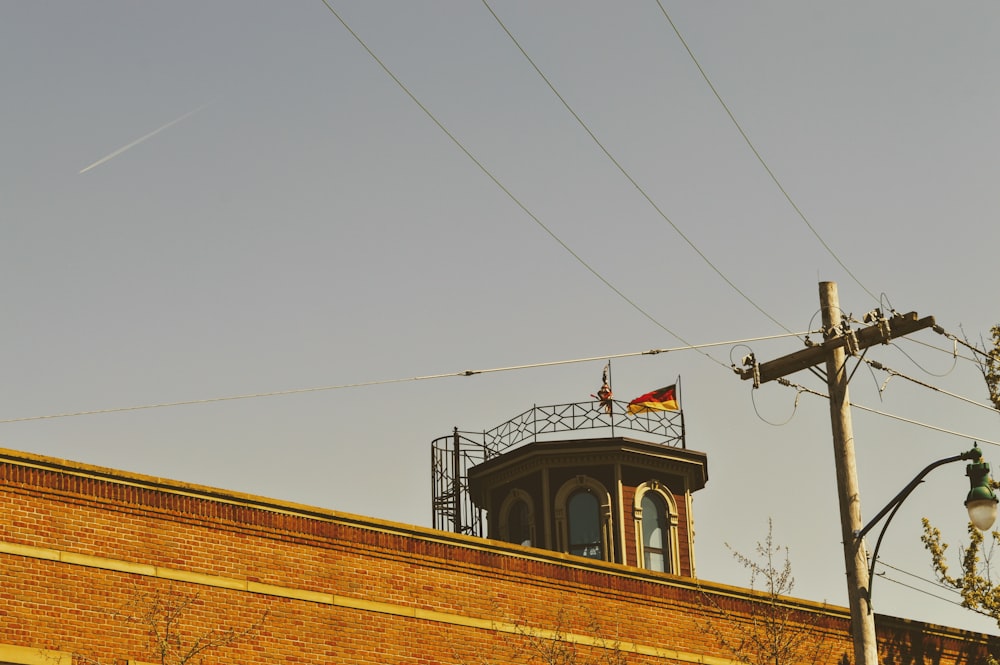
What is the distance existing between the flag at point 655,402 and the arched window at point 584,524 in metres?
2.64

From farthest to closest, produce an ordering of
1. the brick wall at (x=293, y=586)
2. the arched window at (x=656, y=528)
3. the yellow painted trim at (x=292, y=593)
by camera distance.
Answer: the arched window at (x=656, y=528) < the yellow painted trim at (x=292, y=593) < the brick wall at (x=293, y=586)

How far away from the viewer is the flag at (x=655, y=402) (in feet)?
116

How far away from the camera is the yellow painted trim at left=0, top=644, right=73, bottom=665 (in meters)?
17.0

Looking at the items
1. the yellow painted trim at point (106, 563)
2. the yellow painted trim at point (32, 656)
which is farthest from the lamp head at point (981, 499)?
the yellow painted trim at point (32, 656)

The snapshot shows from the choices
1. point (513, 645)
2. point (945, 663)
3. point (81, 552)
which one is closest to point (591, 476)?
point (945, 663)

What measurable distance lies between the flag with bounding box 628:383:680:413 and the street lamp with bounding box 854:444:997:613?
16609 mm

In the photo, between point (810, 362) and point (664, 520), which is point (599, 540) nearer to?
point (664, 520)

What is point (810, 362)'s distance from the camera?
20484 mm

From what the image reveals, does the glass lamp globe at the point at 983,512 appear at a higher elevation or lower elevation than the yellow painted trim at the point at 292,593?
higher

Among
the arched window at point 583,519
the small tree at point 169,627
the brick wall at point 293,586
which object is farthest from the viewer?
the arched window at point 583,519

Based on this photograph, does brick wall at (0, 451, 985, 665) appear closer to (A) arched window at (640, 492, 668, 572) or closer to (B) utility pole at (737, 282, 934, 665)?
(B) utility pole at (737, 282, 934, 665)

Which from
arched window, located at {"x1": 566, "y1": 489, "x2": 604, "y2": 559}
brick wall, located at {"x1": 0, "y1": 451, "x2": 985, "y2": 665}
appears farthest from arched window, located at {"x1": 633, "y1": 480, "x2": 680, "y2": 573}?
brick wall, located at {"x1": 0, "y1": 451, "x2": 985, "y2": 665}

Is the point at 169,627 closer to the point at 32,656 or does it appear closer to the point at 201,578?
the point at 201,578

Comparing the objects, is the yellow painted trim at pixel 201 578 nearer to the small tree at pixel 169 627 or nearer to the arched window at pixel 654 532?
the small tree at pixel 169 627
